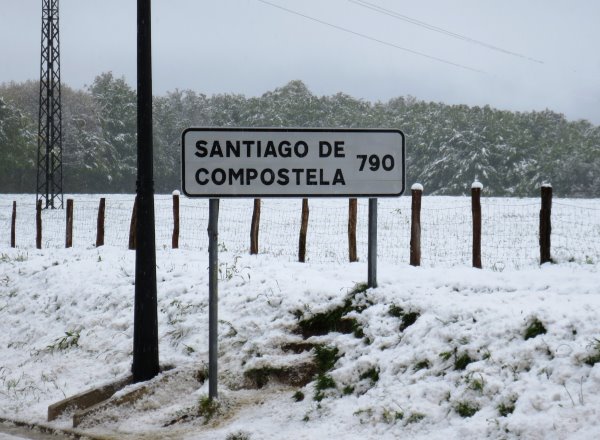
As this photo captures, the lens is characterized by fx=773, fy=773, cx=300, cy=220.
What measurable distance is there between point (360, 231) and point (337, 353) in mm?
21031

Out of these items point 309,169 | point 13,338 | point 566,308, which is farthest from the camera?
point 13,338

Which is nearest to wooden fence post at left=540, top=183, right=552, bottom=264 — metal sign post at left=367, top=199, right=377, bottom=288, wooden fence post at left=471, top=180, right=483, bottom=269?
wooden fence post at left=471, top=180, right=483, bottom=269

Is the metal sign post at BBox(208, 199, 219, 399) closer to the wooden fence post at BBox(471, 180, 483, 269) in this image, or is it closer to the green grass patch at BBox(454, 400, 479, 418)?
the green grass patch at BBox(454, 400, 479, 418)

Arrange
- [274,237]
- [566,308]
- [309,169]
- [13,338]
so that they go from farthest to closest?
[274,237] → [13,338] → [309,169] → [566,308]

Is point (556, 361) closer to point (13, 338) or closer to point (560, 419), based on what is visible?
point (560, 419)

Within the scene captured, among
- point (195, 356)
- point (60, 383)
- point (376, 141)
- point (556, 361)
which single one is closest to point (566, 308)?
point (556, 361)

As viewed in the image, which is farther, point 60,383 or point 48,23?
point 48,23

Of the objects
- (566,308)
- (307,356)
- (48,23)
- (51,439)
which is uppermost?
(48,23)

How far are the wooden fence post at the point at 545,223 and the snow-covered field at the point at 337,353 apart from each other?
147 centimetres

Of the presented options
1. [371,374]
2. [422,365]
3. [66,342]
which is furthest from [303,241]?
[422,365]

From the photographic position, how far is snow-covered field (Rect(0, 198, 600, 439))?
5.88 m

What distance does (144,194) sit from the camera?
25.6 feet

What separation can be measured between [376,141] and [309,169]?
0.75 meters

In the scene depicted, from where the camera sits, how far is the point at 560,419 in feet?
17.4
